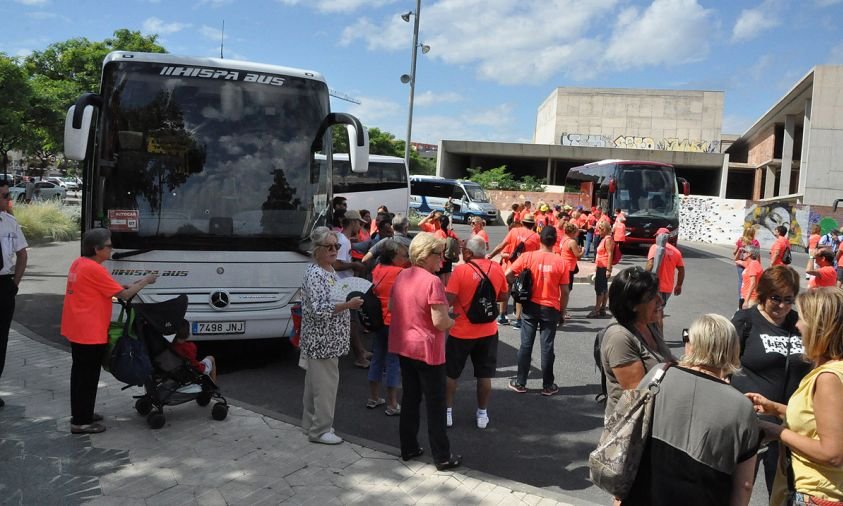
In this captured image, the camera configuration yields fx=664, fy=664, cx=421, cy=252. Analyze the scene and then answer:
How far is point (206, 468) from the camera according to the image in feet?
15.8

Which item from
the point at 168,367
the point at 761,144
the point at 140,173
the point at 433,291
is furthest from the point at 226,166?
the point at 761,144

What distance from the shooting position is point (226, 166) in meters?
7.36

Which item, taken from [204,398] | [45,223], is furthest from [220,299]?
[45,223]

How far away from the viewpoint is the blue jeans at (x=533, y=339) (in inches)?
273

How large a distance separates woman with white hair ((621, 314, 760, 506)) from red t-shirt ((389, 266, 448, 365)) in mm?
2199

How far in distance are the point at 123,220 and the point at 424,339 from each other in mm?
3968

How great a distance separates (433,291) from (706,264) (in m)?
19.3

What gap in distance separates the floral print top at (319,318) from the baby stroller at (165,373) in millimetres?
1178

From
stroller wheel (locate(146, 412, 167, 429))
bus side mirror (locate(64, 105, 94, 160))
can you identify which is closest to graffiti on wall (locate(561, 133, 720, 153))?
bus side mirror (locate(64, 105, 94, 160))

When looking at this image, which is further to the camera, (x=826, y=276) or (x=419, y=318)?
(x=826, y=276)

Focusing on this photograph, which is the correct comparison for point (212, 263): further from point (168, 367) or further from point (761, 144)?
point (761, 144)

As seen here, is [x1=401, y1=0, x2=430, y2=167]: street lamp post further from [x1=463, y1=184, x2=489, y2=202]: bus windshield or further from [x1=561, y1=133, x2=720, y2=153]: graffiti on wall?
[x1=561, y1=133, x2=720, y2=153]: graffiti on wall

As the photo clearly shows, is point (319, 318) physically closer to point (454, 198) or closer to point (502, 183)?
point (454, 198)

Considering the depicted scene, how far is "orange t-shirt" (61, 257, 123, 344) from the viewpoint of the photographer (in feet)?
16.9
